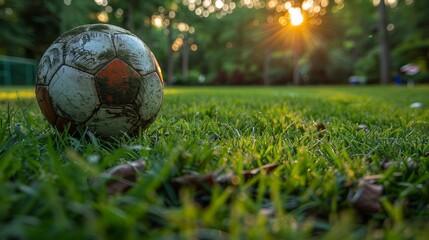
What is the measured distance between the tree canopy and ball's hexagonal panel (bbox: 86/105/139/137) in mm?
27255

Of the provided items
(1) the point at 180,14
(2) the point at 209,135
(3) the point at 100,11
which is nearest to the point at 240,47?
(1) the point at 180,14

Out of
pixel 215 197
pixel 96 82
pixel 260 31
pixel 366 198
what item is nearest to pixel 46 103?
pixel 96 82

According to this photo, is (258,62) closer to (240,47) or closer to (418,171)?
(240,47)

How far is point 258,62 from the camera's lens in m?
49.4

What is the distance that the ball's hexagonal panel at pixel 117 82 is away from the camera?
6.72 ft

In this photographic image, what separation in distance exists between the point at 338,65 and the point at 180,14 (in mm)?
20298

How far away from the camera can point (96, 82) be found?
204cm

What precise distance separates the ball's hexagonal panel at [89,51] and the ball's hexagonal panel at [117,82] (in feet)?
0.17

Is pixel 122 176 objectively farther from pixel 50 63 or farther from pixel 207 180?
pixel 50 63

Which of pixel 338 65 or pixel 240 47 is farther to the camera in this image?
pixel 240 47

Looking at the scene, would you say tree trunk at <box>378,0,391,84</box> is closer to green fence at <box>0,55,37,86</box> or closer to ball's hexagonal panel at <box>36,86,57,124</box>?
ball's hexagonal panel at <box>36,86,57,124</box>

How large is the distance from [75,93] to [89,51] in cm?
27

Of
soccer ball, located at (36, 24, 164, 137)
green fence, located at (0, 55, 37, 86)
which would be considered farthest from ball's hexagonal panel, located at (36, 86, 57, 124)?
green fence, located at (0, 55, 37, 86)

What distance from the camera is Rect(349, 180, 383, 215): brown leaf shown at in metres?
1.19
